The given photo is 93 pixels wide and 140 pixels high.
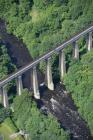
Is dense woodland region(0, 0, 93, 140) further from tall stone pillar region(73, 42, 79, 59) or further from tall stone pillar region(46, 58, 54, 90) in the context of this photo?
tall stone pillar region(46, 58, 54, 90)

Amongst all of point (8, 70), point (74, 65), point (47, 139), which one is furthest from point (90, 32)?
point (47, 139)

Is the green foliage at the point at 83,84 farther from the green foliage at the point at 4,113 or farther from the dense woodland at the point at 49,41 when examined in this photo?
the green foliage at the point at 4,113

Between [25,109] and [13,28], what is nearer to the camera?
[25,109]

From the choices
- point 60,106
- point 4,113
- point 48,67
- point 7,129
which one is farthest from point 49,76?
point 7,129

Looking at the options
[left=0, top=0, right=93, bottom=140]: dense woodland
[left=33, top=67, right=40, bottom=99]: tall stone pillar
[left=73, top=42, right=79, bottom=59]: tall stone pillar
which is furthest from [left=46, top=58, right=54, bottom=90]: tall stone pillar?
[left=73, top=42, right=79, bottom=59]: tall stone pillar

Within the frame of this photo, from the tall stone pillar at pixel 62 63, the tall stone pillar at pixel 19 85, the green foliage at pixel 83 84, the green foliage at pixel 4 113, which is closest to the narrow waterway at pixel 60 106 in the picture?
the green foliage at pixel 83 84

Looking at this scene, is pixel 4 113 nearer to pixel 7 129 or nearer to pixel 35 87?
pixel 7 129

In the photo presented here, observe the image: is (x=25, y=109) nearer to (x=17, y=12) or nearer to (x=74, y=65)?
(x=74, y=65)
